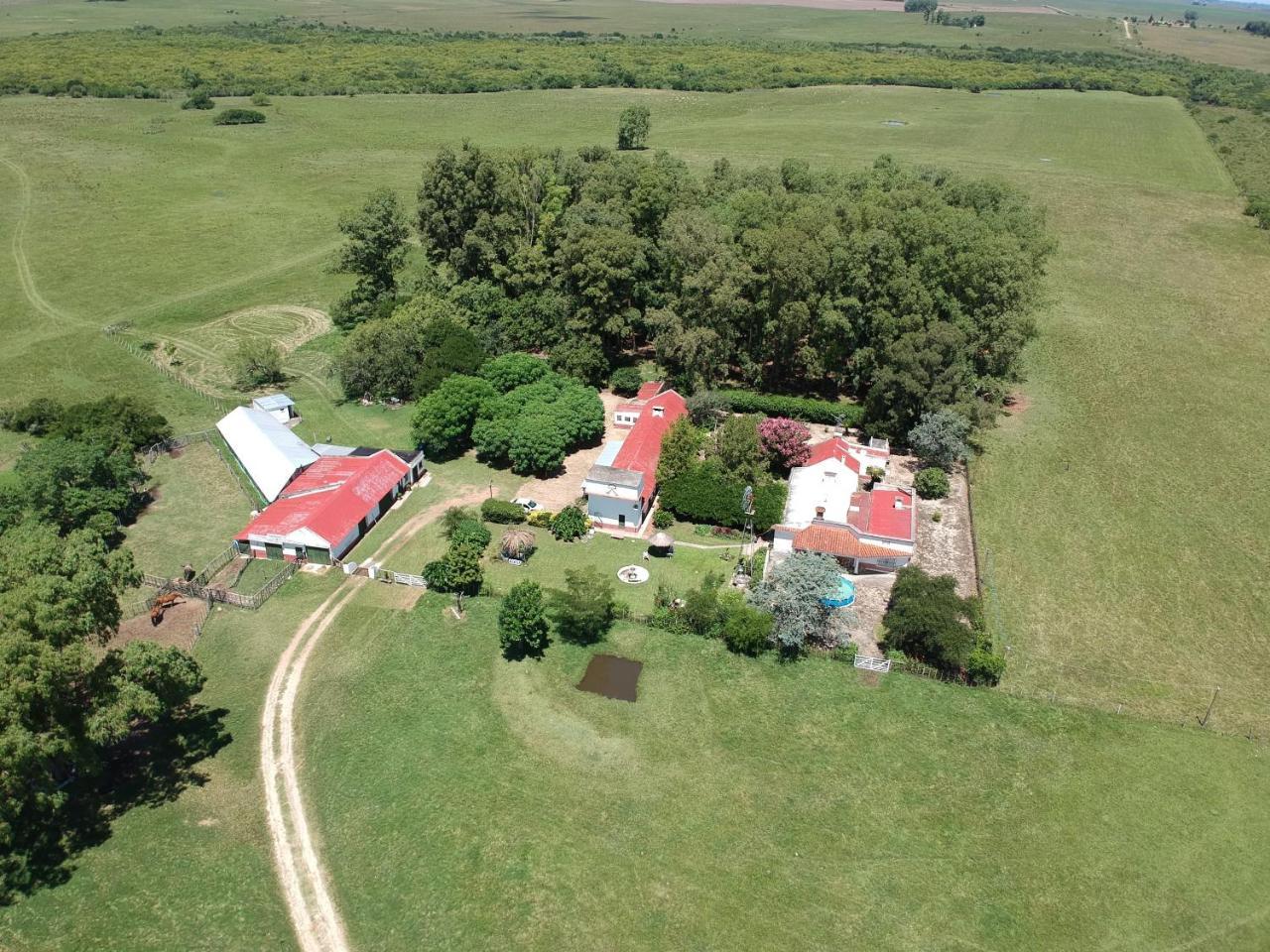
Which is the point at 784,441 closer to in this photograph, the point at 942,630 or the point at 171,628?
the point at 942,630

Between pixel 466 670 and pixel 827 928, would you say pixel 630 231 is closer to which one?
pixel 466 670

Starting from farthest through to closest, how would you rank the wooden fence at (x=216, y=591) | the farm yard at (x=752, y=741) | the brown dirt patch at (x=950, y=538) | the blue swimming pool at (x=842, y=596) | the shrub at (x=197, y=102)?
the shrub at (x=197, y=102) < the brown dirt patch at (x=950, y=538) < the wooden fence at (x=216, y=591) < the blue swimming pool at (x=842, y=596) < the farm yard at (x=752, y=741)

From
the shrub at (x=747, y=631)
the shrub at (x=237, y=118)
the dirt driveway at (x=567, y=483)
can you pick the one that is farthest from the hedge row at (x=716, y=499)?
the shrub at (x=237, y=118)

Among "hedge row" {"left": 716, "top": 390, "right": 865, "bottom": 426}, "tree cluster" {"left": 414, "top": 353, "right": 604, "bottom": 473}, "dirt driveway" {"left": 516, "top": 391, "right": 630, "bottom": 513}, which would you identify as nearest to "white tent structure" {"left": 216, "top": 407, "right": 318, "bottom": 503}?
"tree cluster" {"left": 414, "top": 353, "right": 604, "bottom": 473}

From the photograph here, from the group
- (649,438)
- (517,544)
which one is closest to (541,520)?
(517,544)

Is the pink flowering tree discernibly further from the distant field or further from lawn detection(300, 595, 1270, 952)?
lawn detection(300, 595, 1270, 952)

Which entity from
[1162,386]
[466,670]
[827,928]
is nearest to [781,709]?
[827,928]

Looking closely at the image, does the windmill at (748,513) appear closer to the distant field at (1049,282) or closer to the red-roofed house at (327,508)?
the distant field at (1049,282)
